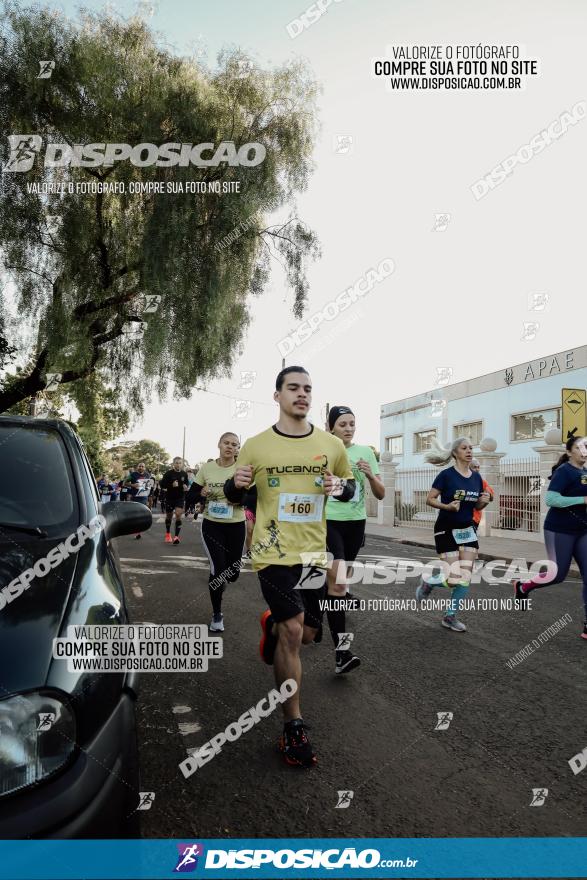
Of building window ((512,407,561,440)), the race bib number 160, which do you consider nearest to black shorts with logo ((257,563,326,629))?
the race bib number 160

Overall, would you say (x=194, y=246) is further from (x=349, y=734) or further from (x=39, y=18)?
(x=349, y=734)

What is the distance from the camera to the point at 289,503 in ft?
11.1

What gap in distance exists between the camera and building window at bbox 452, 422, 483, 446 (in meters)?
30.2

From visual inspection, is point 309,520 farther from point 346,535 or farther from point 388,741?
point 346,535

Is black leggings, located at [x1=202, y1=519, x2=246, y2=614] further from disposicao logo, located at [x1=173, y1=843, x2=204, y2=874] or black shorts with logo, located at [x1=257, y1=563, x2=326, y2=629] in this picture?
disposicao logo, located at [x1=173, y1=843, x2=204, y2=874]

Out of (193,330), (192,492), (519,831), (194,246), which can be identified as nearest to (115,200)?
(194,246)

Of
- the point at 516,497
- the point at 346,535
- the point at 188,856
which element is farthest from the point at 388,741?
the point at 516,497

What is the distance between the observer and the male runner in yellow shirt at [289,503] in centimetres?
324

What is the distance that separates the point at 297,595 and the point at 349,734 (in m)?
0.81

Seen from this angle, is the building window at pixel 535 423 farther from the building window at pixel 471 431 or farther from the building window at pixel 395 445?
the building window at pixel 395 445

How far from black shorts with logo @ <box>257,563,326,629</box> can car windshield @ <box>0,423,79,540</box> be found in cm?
120

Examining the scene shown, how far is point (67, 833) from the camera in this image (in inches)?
56.5

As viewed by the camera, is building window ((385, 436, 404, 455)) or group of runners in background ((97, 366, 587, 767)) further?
building window ((385, 436, 404, 455))

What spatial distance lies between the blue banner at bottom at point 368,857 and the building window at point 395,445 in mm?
34536
